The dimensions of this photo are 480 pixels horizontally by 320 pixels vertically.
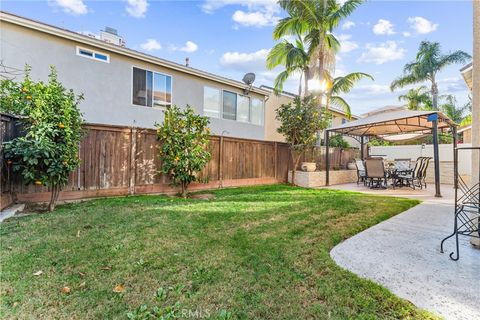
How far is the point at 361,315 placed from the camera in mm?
1780

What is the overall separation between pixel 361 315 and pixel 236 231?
2086 mm

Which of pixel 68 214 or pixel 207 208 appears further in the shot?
pixel 207 208

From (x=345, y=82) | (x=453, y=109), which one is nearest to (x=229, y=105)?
(x=345, y=82)

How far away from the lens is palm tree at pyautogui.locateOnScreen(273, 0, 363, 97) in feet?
36.9

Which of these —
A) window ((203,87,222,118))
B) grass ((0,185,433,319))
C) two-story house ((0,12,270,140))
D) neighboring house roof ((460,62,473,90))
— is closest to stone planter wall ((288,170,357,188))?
two-story house ((0,12,270,140))

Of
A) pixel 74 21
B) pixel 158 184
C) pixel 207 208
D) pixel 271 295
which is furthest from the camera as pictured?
pixel 74 21

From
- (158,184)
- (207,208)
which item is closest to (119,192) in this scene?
(158,184)

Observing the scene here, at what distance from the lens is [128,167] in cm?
622

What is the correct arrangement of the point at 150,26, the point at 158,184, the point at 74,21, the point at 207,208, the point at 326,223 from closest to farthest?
the point at 326,223 → the point at 207,208 → the point at 158,184 → the point at 74,21 → the point at 150,26

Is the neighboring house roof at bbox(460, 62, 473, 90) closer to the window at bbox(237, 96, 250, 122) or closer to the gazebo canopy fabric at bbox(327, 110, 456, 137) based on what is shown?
the gazebo canopy fabric at bbox(327, 110, 456, 137)

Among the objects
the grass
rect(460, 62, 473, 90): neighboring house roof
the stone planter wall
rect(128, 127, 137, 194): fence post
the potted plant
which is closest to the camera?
the grass

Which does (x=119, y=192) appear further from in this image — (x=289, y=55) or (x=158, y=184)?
(x=289, y=55)

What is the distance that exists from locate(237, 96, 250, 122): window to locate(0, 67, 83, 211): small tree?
8664 millimetres

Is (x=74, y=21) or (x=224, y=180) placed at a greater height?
(x=74, y=21)
